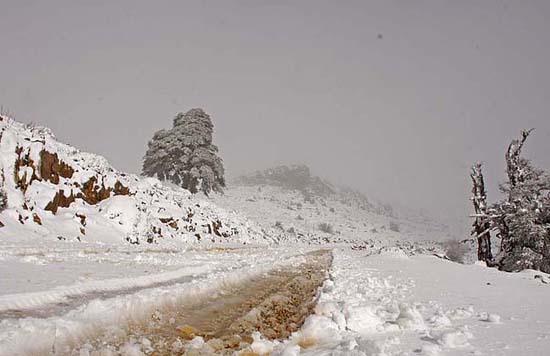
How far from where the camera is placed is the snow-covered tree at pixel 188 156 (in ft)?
122

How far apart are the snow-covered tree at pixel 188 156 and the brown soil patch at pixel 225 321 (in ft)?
98.5

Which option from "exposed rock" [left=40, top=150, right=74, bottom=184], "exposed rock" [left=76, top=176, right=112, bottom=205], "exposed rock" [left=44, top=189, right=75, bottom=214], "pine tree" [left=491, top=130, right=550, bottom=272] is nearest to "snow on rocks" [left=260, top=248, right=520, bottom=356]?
"pine tree" [left=491, top=130, right=550, bottom=272]

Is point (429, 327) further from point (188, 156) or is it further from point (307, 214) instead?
point (307, 214)

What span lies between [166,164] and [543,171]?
3132 centimetres

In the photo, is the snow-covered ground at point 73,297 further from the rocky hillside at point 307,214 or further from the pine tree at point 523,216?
the rocky hillside at point 307,214

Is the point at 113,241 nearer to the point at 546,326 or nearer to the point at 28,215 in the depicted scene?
the point at 28,215

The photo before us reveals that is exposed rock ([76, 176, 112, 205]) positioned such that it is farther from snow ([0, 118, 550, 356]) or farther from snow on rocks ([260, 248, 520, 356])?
snow on rocks ([260, 248, 520, 356])

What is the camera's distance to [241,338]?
14.1ft

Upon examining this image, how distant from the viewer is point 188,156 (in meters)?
37.3

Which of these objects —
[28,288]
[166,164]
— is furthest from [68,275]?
[166,164]

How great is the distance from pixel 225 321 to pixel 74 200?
1551 cm

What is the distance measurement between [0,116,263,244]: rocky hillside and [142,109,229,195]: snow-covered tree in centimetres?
955

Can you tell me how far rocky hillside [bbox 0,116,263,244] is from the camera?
48.7 feet

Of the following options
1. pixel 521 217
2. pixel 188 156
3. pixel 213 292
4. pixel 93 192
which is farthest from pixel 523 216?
pixel 188 156
